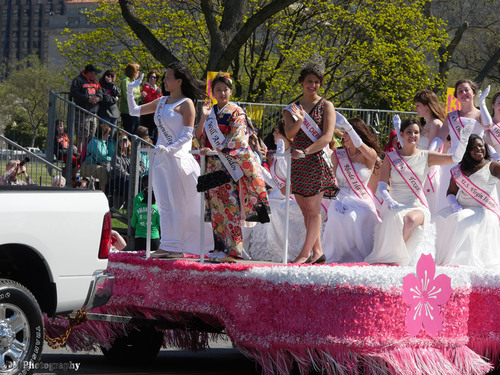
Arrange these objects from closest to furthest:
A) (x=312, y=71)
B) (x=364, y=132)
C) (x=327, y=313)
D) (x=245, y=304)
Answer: (x=327, y=313) < (x=245, y=304) < (x=312, y=71) < (x=364, y=132)

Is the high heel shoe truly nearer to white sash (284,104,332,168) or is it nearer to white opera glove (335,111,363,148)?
white sash (284,104,332,168)

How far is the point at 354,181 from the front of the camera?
9.27 m

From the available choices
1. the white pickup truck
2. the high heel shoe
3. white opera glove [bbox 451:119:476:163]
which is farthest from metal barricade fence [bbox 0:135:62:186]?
the white pickup truck

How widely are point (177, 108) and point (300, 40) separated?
17.7 m

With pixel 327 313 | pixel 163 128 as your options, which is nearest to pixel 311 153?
pixel 163 128

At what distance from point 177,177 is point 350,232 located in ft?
5.73

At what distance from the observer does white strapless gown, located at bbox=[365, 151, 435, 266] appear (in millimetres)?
8453

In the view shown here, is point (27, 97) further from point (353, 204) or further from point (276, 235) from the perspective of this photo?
point (353, 204)

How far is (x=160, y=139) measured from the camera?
8609 mm

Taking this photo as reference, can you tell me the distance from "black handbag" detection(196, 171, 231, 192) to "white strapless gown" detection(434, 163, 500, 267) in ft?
7.54

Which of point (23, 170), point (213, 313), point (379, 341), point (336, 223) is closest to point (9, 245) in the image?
point (213, 313)

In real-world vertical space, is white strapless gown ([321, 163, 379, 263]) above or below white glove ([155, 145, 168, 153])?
below

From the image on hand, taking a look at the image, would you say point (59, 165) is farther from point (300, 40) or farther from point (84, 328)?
point (300, 40)

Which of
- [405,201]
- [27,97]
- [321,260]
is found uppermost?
[405,201]
